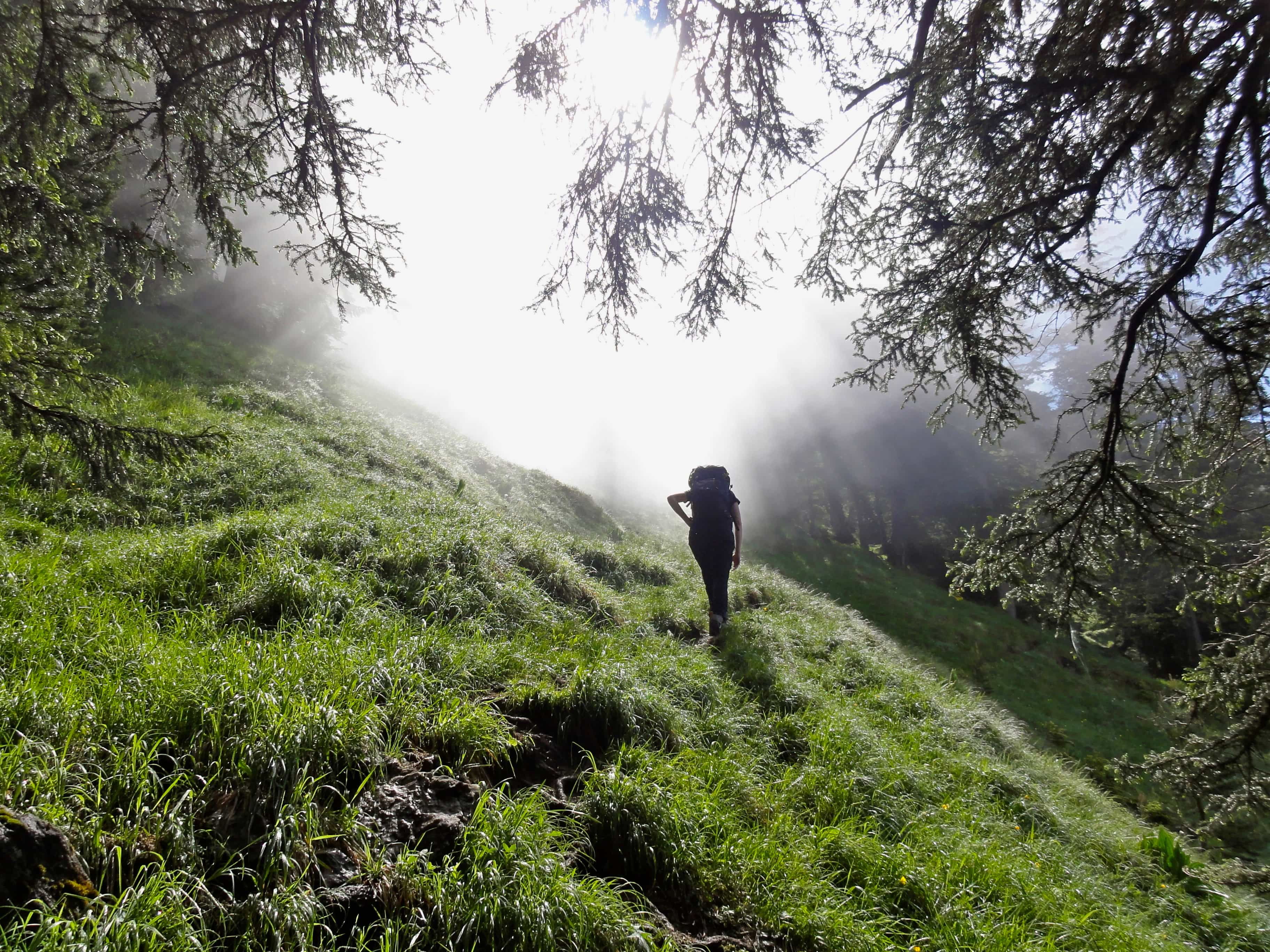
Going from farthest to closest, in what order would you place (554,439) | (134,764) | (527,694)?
(554,439)
(527,694)
(134,764)

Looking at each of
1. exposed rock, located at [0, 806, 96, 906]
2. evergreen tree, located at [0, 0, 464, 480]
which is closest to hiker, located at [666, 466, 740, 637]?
evergreen tree, located at [0, 0, 464, 480]

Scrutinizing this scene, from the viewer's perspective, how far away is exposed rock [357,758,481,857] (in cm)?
213

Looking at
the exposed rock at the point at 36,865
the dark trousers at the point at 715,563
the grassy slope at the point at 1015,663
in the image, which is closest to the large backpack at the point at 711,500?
the dark trousers at the point at 715,563

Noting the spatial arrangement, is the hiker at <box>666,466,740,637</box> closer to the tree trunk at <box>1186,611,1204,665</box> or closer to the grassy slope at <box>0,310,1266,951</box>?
the grassy slope at <box>0,310,1266,951</box>

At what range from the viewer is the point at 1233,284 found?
134 inches

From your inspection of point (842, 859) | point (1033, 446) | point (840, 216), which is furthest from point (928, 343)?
point (1033, 446)

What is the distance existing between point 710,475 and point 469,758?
474 cm

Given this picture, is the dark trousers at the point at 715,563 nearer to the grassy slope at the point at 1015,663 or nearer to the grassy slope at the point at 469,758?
the grassy slope at the point at 469,758

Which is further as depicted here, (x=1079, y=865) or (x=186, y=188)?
(x=1079, y=865)

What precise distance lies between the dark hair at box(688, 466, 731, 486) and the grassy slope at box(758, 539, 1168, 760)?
8.83 m

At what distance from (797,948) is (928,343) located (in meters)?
5.23

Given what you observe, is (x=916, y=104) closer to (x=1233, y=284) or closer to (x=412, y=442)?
(x=1233, y=284)

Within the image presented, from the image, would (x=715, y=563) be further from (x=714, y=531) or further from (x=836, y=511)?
(x=836, y=511)

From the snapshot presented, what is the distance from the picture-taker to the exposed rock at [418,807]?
6.98 feet
